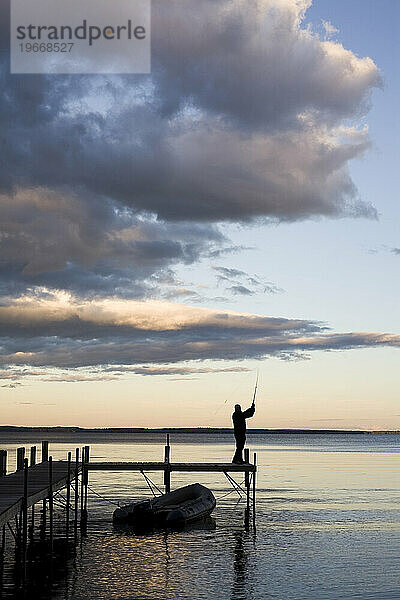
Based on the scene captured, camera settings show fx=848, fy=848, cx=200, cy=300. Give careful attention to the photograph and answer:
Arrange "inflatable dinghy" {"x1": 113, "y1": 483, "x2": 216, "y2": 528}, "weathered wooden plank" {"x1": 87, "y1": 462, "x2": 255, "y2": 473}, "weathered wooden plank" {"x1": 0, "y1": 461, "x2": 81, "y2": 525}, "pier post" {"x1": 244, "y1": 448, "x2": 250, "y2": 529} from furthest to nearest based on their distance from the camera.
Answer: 1. "pier post" {"x1": 244, "y1": 448, "x2": 250, "y2": 529}
2. "weathered wooden plank" {"x1": 87, "y1": 462, "x2": 255, "y2": 473}
3. "inflatable dinghy" {"x1": 113, "y1": 483, "x2": 216, "y2": 528}
4. "weathered wooden plank" {"x1": 0, "y1": 461, "x2": 81, "y2": 525}

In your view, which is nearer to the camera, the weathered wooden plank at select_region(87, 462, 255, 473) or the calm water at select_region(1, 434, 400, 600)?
the calm water at select_region(1, 434, 400, 600)

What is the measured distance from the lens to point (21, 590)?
23.5m

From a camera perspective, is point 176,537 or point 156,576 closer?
point 156,576

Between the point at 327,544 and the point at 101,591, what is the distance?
12.7m

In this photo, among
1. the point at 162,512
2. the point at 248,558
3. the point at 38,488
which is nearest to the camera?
the point at 38,488

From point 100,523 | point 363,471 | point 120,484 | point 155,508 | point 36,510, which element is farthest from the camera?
point 363,471

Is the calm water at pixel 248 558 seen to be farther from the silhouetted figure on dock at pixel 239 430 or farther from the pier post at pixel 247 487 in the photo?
the silhouetted figure on dock at pixel 239 430

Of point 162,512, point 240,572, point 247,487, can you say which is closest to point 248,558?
point 240,572

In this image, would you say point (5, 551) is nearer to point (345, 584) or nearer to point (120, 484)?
point (345, 584)

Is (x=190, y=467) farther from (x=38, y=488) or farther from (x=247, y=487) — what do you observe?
(x=38, y=488)

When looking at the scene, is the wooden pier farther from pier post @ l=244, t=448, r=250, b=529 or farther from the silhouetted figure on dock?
the silhouetted figure on dock

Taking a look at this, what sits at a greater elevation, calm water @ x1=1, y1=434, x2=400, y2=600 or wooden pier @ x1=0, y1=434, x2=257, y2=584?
wooden pier @ x1=0, y1=434, x2=257, y2=584

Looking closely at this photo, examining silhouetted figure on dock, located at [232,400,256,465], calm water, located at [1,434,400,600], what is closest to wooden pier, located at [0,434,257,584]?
silhouetted figure on dock, located at [232,400,256,465]

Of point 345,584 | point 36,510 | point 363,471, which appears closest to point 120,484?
point 36,510
